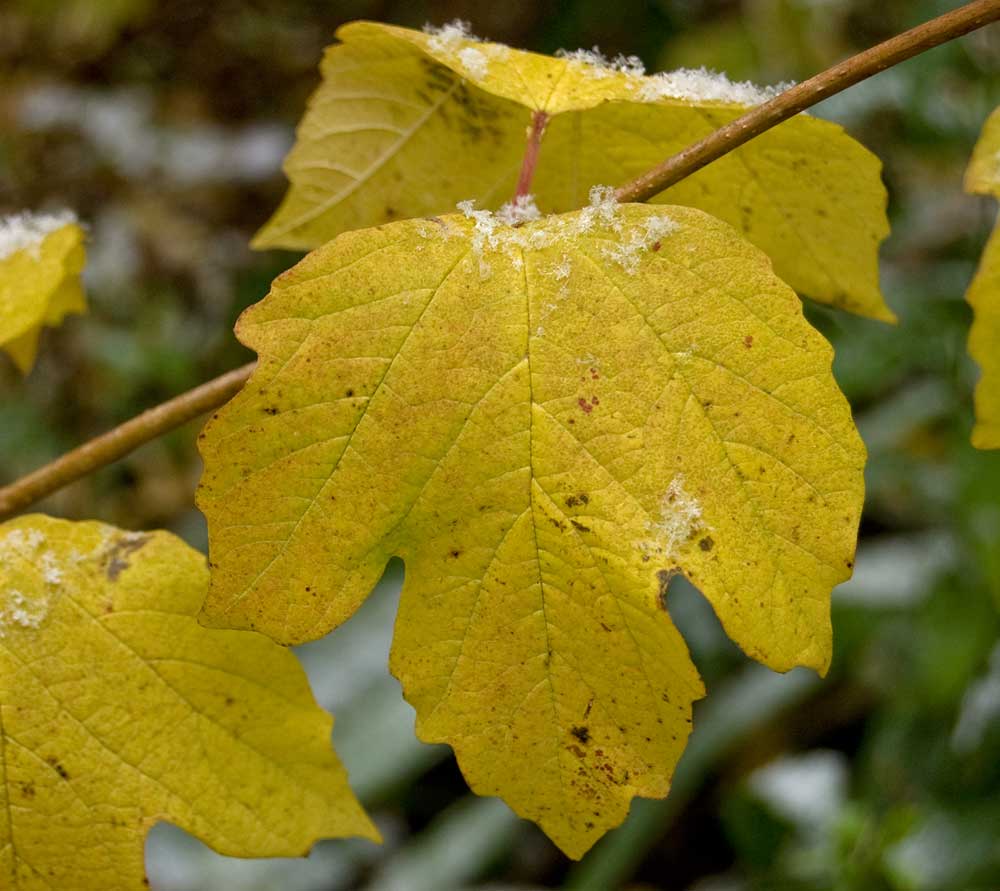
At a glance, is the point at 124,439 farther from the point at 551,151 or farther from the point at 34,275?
the point at 551,151

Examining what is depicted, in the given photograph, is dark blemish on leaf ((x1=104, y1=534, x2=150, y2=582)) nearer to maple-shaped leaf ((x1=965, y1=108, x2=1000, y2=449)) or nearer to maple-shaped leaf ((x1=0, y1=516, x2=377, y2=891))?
maple-shaped leaf ((x1=0, y1=516, x2=377, y2=891))

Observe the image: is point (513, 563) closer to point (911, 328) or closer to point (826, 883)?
point (826, 883)

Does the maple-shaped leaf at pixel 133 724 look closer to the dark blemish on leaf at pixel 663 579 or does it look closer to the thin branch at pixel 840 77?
the dark blemish on leaf at pixel 663 579

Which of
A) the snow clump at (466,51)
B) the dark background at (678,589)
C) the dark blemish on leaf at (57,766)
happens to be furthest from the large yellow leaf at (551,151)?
the dark blemish on leaf at (57,766)

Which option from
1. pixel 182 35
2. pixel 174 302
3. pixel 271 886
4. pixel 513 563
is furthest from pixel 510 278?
pixel 182 35

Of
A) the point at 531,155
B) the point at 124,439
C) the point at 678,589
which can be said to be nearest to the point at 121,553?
the point at 124,439
